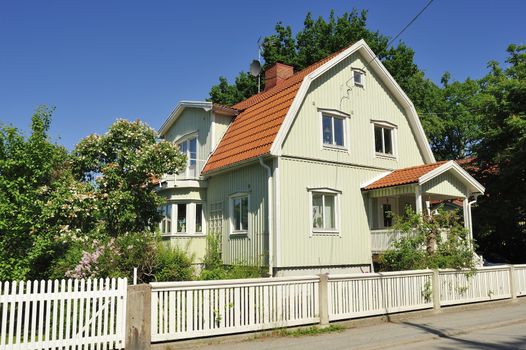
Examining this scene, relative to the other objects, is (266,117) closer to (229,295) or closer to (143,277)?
(143,277)

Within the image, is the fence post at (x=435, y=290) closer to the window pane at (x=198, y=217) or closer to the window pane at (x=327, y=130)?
the window pane at (x=327, y=130)

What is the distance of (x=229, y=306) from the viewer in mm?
9062

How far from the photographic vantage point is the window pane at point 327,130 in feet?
55.2

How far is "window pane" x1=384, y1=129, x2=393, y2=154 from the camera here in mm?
18906

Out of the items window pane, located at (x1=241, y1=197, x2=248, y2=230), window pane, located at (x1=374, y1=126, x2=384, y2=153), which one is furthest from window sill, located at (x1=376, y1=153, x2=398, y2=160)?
window pane, located at (x1=241, y1=197, x2=248, y2=230)

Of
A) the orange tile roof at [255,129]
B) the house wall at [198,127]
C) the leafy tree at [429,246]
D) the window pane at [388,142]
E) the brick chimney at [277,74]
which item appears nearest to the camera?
the leafy tree at [429,246]

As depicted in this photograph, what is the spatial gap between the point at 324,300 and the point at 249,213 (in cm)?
644

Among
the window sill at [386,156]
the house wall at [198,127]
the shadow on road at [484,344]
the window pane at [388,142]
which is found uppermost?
the house wall at [198,127]

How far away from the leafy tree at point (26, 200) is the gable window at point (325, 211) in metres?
8.18

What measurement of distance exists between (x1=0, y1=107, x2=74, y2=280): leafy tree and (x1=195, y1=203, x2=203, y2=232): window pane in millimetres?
6479

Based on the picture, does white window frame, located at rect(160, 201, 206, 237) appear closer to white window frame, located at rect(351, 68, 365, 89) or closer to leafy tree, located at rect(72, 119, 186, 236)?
leafy tree, located at rect(72, 119, 186, 236)

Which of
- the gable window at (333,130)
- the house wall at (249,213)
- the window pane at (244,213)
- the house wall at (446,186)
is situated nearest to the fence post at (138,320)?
the house wall at (249,213)

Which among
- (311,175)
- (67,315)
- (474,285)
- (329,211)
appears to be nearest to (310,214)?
(329,211)

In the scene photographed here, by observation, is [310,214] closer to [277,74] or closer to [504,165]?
[277,74]
